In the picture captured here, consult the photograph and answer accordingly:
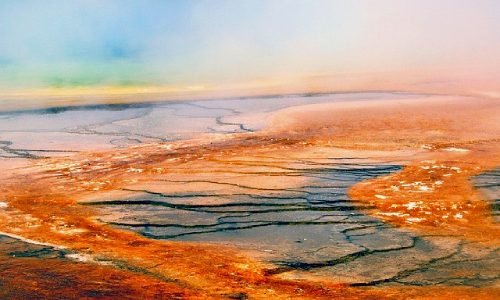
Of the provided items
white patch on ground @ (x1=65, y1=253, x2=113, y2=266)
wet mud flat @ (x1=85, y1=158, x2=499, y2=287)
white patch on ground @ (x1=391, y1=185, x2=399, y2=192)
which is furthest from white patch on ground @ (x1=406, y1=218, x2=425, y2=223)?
white patch on ground @ (x1=65, y1=253, x2=113, y2=266)

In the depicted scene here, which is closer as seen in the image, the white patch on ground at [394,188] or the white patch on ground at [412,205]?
the white patch on ground at [412,205]

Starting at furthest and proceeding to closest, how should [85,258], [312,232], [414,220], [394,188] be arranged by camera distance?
[394,188] → [414,220] → [312,232] → [85,258]

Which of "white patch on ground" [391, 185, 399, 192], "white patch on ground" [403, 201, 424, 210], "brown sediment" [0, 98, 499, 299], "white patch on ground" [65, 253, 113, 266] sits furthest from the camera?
"white patch on ground" [391, 185, 399, 192]

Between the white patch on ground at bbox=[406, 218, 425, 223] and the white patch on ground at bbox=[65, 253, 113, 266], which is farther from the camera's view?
the white patch on ground at bbox=[406, 218, 425, 223]

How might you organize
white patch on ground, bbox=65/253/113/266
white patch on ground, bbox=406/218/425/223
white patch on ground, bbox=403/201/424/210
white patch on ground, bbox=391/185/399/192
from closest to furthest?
white patch on ground, bbox=65/253/113/266 → white patch on ground, bbox=406/218/425/223 → white patch on ground, bbox=403/201/424/210 → white patch on ground, bbox=391/185/399/192

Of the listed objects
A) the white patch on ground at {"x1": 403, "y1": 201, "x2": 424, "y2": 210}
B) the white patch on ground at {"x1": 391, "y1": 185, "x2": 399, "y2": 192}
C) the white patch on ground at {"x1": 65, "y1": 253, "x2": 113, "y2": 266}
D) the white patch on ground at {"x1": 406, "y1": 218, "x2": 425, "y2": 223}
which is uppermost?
the white patch on ground at {"x1": 391, "y1": 185, "x2": 399, "y2": 192}

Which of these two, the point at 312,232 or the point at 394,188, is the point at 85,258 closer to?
the point at 312,232

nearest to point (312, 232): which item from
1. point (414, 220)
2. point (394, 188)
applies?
point (414, 220)

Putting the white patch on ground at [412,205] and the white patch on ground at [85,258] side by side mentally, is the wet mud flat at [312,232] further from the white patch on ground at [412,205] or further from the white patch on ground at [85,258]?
the white patch on ground at [85,258]

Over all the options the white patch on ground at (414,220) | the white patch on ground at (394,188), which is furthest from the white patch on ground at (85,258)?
the white patch on ground at (394,188)

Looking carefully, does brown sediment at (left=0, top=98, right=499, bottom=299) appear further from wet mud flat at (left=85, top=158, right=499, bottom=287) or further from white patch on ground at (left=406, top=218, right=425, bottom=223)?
wet mud flat at (left=85, top=158, right=499, bottom=287)
